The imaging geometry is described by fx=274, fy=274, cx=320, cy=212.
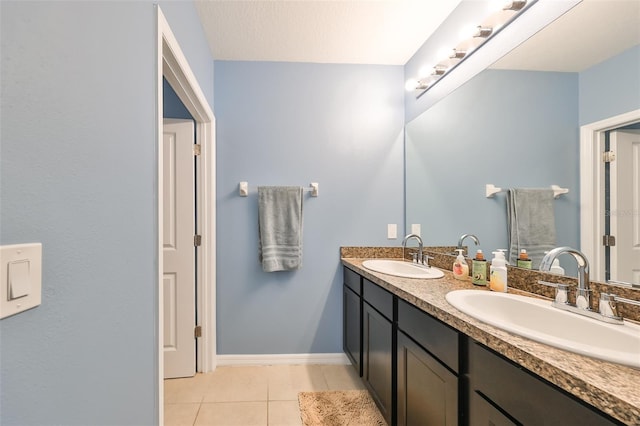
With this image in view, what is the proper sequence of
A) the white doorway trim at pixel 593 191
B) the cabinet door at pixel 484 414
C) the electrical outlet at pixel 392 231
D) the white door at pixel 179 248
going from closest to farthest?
the cabinet door at pixel 484 414 < the white doorway trim at pixel 593 191 < the white door at pixel 179 248 < the electrical outlet at pixel 392 231

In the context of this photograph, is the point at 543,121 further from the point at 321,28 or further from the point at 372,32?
the point at 321,28

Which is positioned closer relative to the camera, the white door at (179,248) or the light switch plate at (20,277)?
the light switch plate at (20,277)

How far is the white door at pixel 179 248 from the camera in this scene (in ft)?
6.64

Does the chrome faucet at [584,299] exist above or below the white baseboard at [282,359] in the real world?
above

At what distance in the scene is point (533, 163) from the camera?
120 centimetres

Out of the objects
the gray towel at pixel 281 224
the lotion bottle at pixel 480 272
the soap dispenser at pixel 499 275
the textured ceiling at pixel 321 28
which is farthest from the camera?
the gray towel at pixel 281 224

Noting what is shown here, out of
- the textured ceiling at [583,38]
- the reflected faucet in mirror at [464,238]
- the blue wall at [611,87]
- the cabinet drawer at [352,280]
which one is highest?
the textured ceiling at [583,38]

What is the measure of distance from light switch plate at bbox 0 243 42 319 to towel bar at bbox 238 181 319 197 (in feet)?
5.42

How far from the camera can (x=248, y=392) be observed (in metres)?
1.83

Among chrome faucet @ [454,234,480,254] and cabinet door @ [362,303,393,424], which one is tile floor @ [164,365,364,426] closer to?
cabinet door @ [362,303,393,424]

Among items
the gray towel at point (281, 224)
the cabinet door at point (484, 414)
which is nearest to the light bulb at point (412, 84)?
the gray towel at point (281, 224)

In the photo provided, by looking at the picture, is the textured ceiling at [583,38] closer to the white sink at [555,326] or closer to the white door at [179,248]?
the white sink at [555,326]

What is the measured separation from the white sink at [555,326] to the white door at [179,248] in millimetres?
1796

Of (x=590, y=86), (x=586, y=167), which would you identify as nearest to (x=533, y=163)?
(x=586, y=167)
